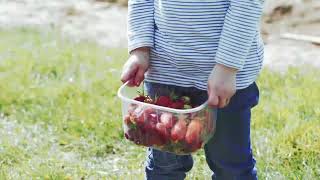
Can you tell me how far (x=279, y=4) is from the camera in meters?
5.88

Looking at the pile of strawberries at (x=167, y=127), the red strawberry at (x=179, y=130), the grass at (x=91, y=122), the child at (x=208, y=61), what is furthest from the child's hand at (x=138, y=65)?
the grass at (x=91, y=122)

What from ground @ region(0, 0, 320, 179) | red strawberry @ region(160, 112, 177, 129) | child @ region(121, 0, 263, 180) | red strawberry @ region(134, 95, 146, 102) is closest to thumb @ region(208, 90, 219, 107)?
child @ region(121, 0, 263, 180)

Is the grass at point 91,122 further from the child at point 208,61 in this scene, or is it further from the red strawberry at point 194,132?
the red strawberry at point 194,132

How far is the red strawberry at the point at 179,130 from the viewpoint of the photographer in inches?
73.7

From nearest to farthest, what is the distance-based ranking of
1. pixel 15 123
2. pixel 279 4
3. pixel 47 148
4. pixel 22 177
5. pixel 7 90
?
pixel 22 177, pixel 47 148, pixel 15 123, pixel 7 90, pixel 279 4

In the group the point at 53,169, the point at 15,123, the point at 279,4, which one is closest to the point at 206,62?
the point at 53,169

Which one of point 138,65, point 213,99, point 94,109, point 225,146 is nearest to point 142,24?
point 138,65

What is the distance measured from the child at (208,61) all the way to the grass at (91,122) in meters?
0.70

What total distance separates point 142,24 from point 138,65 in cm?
12

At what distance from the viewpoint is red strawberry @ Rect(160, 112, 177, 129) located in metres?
1.87

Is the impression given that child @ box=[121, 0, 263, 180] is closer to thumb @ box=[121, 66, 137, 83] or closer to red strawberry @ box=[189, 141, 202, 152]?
thumb @ box=[121, 66, 137, 83]

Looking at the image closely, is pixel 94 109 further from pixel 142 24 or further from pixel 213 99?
pixel 213 99

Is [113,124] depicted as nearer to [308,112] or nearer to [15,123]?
[15,123]

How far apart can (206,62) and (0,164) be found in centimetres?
142
